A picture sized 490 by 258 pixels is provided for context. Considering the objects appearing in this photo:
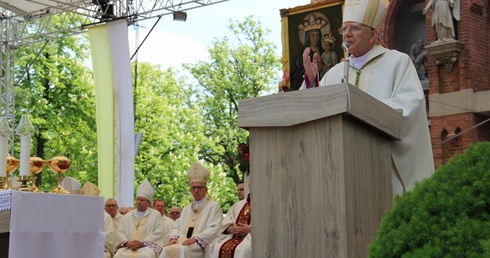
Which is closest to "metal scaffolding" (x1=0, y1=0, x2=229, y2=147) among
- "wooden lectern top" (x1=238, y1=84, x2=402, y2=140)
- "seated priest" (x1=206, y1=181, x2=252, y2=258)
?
"seated priest" (x1=206, y1=181, x2=252, y2=258)

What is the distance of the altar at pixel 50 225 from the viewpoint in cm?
532

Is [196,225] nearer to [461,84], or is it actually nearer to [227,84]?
[461,84]

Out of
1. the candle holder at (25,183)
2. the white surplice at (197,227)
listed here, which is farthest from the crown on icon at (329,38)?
the candle holder at (25,183)

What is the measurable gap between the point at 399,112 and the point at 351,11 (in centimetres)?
83

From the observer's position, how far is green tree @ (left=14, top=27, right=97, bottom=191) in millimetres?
26094

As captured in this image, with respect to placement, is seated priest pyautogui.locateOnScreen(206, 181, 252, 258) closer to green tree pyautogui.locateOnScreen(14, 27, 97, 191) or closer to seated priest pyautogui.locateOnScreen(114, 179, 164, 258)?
seated priest pyautogui.locateOnScreen(114, 179, 164, 258)

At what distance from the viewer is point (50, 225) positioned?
5602mm

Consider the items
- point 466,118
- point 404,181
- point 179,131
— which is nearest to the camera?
point 404,181

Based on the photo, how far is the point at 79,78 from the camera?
27.1m

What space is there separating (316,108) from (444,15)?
12.4 metres

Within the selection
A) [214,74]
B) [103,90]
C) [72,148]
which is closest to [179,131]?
[214,74]

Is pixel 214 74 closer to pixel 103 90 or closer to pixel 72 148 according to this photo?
pixel 72 148

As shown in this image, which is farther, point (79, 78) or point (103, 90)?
point (79, 78)

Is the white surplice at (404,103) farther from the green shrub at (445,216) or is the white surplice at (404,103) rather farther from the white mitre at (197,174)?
the white mitre at (197,174)
